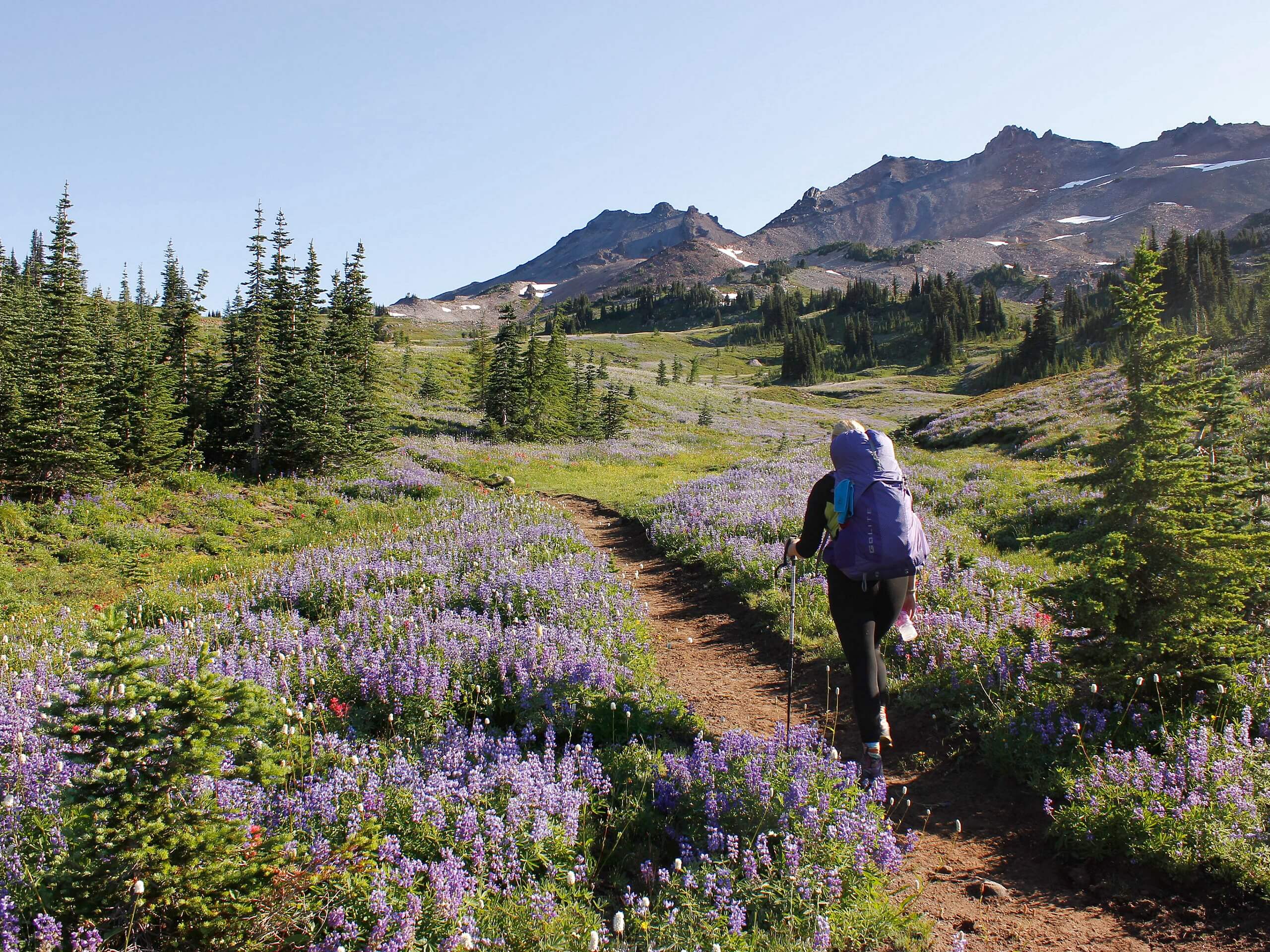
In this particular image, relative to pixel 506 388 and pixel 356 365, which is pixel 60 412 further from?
pixel 506 388

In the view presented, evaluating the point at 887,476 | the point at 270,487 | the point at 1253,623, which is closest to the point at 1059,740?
the point at 1253,623

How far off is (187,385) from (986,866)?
2868cm

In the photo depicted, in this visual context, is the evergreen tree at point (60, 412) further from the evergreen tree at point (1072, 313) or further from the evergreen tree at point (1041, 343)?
the evergreen tree at point (1072, 313)

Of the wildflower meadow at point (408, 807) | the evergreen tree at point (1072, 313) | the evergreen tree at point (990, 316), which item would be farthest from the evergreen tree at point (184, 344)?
the evergreen tree at point (990, 316)

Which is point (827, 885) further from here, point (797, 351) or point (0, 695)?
point (797, 351)

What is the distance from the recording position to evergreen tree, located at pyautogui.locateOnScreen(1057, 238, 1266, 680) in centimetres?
548

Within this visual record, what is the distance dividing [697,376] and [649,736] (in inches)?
5032

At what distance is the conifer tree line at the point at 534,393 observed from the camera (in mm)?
38969

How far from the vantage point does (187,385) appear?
82.2 ft

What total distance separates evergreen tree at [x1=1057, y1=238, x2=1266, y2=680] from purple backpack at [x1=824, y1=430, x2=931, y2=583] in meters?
1.54

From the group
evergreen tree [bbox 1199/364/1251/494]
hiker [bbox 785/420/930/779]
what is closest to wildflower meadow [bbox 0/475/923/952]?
hiker [bbox 785/420/930/779]

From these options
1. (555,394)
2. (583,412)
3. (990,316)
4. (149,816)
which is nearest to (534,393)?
(555,394)

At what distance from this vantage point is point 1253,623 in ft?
18.8

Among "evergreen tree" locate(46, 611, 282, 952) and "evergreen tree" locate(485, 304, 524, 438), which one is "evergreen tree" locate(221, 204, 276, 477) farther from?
"evergreen tree" locate(46, 611, 282, 952)
